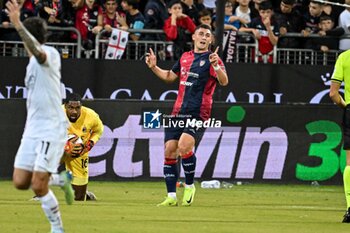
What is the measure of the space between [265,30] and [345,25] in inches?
75.3

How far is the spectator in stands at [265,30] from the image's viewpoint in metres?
23.4

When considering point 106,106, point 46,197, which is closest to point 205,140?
point 106,106

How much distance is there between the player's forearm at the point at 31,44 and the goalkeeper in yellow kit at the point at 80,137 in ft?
22.5

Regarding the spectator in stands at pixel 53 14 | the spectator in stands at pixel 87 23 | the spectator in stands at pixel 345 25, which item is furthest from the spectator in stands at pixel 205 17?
the spectator in stands at pixel 345 25

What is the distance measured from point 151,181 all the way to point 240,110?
2.21 metres

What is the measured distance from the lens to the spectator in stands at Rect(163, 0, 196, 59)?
23.0 meters

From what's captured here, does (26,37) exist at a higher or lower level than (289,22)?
higher

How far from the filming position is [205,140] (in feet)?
73.7

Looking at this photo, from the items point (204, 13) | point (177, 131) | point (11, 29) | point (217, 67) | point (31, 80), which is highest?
point (31, 80)

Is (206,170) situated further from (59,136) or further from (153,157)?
(59,136)

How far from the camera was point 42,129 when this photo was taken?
448 inches

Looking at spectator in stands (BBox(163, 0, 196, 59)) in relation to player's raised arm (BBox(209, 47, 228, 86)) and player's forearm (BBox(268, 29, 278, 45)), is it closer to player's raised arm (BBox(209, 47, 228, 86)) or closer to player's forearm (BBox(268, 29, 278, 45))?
player's forearm (BBox(268, 29, 278, 45))

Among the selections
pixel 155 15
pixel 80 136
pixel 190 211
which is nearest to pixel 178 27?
pixel 155 15

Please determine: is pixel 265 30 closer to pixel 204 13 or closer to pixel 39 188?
pixel 204 13
